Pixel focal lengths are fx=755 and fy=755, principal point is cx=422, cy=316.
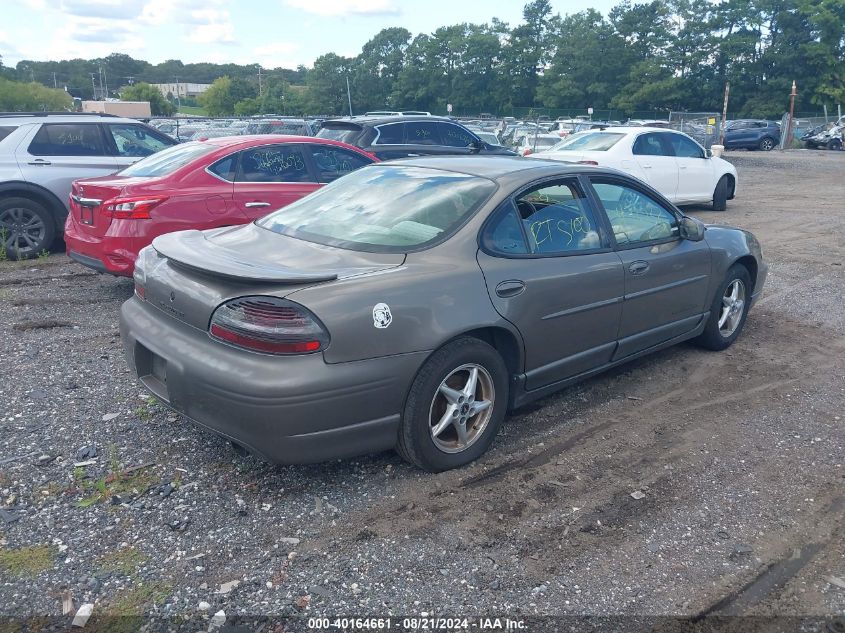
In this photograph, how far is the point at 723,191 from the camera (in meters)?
13.7

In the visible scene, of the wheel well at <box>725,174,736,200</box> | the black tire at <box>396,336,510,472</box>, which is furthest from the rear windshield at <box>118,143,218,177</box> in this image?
the wheel well at <box>725,174,736,200</box>

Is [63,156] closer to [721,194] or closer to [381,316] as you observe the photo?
[381,316]

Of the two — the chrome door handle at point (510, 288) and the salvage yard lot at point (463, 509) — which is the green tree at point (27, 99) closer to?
the salvage yard lot at point (463, 509)

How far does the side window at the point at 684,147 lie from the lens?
42.7ft

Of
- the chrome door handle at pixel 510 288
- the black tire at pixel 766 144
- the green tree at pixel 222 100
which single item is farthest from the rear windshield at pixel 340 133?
the green tree at pixel 222 100

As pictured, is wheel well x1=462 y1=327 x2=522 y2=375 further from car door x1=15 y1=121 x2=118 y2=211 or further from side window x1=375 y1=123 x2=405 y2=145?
side window x1=375 y1=123 x2=405 y2=145

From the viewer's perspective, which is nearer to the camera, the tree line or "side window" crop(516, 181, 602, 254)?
"side window" crop(516, 181, 602, 254)

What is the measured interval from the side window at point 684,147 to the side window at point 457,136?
3.44 meters

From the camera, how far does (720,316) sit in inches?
Answer: 230

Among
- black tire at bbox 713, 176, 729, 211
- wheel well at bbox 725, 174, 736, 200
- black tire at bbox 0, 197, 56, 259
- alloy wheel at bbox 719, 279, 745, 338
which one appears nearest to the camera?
alloy wheel at bbox 719, 279, 745, 338

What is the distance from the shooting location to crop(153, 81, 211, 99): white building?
114613 millimetres

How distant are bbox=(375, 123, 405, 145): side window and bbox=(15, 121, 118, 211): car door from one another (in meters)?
4.07

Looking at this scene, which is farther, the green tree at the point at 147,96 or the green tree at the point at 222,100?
the green tree at the point at 222,100

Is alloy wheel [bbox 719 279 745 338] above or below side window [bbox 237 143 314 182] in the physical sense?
below
